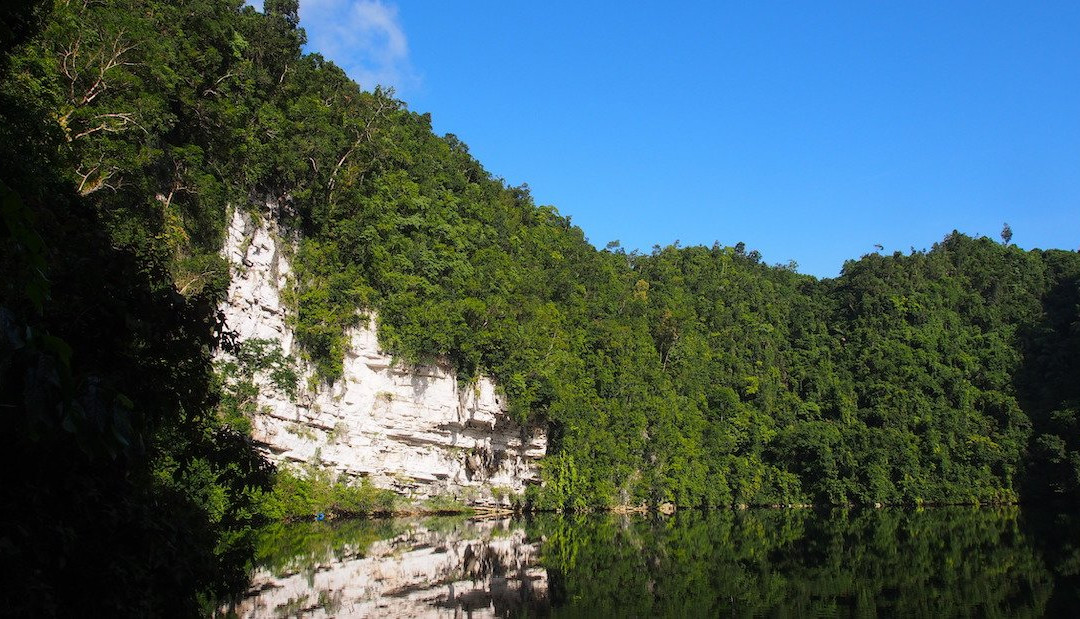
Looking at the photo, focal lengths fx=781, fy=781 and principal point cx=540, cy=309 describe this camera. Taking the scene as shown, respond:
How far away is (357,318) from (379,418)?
462 cm

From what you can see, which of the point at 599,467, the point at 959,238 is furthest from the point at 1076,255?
the point at 599,467

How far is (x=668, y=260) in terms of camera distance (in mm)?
71625

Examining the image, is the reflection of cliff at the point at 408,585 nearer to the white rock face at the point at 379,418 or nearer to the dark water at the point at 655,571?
the dark water at the point at 655,571

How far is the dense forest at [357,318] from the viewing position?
194 inches

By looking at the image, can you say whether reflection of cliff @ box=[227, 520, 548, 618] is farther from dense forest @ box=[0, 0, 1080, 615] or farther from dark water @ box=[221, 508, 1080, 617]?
dense forest @ box=[0, 0, 1080, 615]

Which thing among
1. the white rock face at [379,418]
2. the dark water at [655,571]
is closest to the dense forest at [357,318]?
the white rock face at [379,418]

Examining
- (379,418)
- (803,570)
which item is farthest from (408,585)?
(379,418)

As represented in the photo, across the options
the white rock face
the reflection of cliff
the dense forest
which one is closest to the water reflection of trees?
the reflection of cliff

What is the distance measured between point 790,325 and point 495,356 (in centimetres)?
4183

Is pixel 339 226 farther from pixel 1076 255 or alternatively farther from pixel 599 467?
pixel 1076 255

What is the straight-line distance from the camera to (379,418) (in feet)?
115

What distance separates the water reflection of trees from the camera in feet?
50.3

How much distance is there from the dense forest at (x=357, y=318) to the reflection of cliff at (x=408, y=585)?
84.6 inches

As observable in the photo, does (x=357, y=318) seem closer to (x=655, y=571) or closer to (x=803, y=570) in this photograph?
(x=655, y=571)
